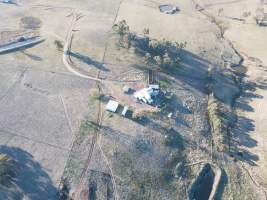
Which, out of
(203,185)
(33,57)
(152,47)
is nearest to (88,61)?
(33,57)

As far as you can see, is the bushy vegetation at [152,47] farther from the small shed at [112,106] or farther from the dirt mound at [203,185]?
the dirt mound at [203,185]

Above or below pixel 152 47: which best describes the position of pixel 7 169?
below

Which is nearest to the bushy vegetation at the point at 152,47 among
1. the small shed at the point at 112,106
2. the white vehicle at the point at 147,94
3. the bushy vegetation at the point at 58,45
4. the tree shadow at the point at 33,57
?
the white vehicle at the point at 147,94

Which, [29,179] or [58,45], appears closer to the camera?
[29,179]

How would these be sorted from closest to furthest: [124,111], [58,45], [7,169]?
[7,169] → [124,111] → [58,45]

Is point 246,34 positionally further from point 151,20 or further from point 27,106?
point 27,106

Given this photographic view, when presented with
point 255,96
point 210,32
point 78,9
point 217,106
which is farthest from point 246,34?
point 78,9

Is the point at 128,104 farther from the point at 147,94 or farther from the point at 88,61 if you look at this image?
the point at 88,61

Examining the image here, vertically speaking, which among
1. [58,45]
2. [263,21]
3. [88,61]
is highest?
[263,21]
